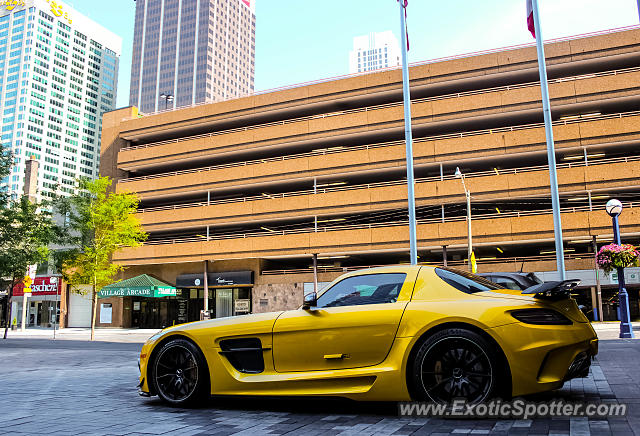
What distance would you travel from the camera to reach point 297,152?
41312 mm

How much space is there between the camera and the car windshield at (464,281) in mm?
4801

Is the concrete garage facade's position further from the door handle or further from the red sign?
the door handle

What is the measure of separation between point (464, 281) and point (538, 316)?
773mm

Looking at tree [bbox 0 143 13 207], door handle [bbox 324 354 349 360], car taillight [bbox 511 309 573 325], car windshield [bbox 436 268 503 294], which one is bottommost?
door handle [bbox 324 354 349 360]

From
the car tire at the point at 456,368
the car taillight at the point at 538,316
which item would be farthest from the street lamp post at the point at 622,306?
the car tire at the point at 456,368

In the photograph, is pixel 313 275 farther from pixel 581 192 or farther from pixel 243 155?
pixel 581 192

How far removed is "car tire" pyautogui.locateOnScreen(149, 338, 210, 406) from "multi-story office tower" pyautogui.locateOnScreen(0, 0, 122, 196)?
495 ft

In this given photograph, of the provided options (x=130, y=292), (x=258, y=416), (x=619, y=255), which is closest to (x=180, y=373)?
(x=258, y=416)

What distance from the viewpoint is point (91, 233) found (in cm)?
2906

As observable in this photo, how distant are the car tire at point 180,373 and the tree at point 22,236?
22.8 m

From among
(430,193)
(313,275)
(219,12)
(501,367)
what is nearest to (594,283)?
(430,193)

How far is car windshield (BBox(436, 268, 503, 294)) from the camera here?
4.80m

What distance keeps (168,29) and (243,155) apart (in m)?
132

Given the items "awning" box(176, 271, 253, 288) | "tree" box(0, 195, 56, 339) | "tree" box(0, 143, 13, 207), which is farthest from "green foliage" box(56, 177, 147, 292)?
"awning" box(176, 271, 253, 288)
